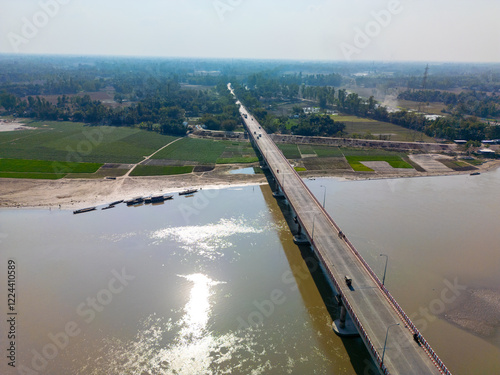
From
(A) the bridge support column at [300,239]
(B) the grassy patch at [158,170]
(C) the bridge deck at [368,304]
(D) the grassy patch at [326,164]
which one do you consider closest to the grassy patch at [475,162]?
(D) the grassy patch at [326,164]

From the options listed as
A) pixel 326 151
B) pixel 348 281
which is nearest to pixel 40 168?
pixel 326 151

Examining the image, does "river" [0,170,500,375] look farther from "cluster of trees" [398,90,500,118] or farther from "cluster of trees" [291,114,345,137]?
"cluster of trees" [398,90,500,118]

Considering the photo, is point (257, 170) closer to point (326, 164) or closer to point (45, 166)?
point (326, 164)

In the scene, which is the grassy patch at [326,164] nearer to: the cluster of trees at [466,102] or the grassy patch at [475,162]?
the grassy patch at [475,162]

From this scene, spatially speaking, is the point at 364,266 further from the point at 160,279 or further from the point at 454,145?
the point at 454,145

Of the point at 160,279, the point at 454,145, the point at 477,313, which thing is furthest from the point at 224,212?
the point at 454,145

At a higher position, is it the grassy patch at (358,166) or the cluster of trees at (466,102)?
the cluster of trees at (466,102)
